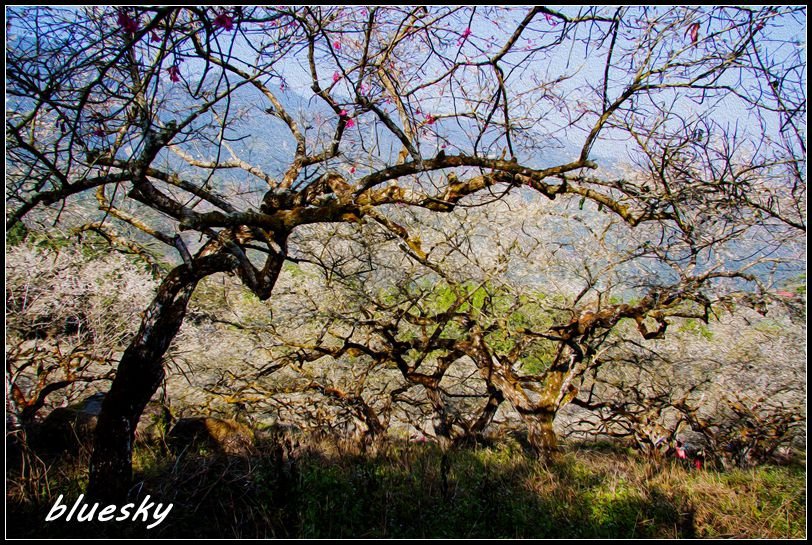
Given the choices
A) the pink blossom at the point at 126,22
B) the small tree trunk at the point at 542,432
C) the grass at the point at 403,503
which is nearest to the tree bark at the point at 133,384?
the grass at the point at 403,503

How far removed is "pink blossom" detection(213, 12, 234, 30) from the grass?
2.77 m

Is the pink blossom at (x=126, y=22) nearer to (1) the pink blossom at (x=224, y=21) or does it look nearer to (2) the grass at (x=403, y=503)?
(1) the pink blossom at (x=224, y=21)

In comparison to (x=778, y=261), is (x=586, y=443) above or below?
Result: below

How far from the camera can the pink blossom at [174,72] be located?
251cm

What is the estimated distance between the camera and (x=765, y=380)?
8.28 meters

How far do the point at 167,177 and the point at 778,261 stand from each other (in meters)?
6.53

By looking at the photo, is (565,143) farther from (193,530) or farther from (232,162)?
(193,530)

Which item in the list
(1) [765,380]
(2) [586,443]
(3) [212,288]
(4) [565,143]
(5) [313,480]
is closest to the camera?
(5) [313,480]

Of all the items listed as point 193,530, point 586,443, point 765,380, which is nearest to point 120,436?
point 193,530

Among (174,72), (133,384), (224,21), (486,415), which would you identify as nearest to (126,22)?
(174,72)

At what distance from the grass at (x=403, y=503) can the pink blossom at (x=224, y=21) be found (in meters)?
2.77

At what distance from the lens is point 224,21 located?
2.31m

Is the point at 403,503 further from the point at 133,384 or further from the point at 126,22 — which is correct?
the point at 126,22

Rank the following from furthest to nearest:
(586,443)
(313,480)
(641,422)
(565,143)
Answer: (586,443) → (641,422) → (565,143) → (313,480)
